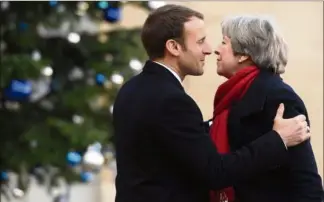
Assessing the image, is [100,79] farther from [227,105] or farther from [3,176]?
[227,105]

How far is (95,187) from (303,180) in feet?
17.2

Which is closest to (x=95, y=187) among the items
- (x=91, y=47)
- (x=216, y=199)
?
(x=91, y=47)

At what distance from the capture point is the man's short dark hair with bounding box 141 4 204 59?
240 centimetres

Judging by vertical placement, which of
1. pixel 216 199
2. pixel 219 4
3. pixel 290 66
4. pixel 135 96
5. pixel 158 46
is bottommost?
pixel 216 199

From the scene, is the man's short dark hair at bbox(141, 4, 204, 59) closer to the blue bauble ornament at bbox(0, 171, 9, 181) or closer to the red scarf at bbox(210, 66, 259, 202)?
the red scarf at bbox(210, 66, 259, 202)

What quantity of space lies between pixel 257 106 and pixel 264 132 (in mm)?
83

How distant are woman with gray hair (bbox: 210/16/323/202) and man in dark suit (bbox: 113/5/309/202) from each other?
2.3 inches

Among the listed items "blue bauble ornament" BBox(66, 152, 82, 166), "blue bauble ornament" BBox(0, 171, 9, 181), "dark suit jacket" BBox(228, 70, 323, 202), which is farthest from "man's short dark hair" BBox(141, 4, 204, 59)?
"blue bauble ornament" BBox(0, 171, 9, 181)

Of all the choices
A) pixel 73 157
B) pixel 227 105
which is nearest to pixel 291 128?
pixel 227 105

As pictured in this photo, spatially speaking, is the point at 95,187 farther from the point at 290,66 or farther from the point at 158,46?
the point at 158,46

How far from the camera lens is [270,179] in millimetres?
2410

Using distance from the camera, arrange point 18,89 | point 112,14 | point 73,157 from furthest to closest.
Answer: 1. point 112,14
2. point 73,157
3. point 18,89

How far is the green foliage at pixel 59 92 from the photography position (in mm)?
4773

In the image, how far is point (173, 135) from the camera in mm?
2311
